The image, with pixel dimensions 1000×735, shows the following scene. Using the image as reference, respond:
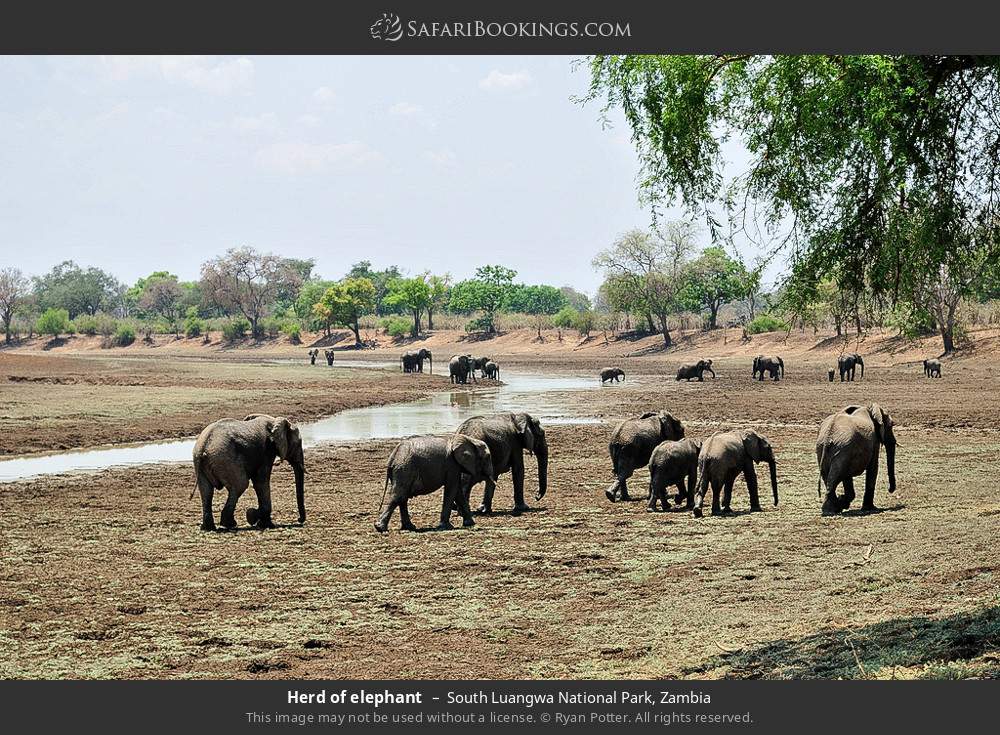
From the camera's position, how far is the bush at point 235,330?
115 meters

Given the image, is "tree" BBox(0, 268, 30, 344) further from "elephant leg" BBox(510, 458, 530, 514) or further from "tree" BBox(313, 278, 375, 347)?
"elephant leg" BBox(510, 458, 530, 514)

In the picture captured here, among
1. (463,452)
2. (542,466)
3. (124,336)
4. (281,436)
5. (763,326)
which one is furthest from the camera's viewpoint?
(124,336)

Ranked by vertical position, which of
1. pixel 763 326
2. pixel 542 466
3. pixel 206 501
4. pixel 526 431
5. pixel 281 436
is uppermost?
pixel 763 326

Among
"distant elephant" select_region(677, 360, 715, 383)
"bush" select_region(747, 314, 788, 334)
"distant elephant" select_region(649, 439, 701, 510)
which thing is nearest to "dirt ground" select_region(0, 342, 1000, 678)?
"distant elephant" select_region(649, 439, 701, 510)

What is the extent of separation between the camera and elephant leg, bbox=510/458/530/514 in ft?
52.6

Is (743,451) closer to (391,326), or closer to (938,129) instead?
(938,129)

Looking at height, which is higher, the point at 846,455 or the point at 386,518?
the point at 846,455

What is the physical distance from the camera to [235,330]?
115 metres

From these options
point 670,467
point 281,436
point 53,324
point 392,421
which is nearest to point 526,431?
point 670,467

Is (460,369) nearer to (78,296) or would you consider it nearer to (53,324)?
(53,324)

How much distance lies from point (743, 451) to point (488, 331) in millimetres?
91988

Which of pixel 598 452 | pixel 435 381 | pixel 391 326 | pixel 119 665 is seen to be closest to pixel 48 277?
pixel 391 326

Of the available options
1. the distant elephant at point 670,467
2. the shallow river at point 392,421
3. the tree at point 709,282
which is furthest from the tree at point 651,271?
the distant elephant at point 670,467

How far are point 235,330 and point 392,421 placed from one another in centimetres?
8646
